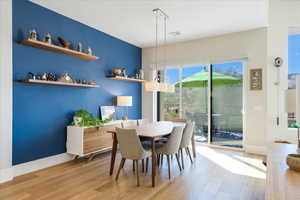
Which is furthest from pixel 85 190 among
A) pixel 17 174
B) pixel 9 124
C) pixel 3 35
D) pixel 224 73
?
pixel 224 73

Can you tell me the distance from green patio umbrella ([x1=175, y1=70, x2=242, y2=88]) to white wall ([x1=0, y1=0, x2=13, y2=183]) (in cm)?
412

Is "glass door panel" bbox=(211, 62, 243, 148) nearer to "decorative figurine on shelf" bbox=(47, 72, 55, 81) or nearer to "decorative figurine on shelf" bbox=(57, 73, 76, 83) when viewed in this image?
"decorative figurine on shelf" bbox=(57, 73, 76, 83)

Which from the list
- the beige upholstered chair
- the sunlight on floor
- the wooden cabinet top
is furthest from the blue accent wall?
the wooden cabinet top

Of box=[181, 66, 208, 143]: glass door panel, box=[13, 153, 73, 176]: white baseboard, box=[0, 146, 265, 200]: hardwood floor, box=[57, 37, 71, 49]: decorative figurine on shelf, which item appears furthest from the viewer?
box=[181, 66, 208, 143]: glass door panel

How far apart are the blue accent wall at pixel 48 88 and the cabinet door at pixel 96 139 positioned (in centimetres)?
55

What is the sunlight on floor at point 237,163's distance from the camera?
3254mm

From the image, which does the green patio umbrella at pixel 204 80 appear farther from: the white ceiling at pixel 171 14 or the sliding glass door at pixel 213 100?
the white ceiling at pixel 171 14

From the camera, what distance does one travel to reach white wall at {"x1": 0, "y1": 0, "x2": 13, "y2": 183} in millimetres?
2846

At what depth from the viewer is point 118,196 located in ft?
8.13

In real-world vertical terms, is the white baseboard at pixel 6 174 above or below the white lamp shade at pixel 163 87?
below

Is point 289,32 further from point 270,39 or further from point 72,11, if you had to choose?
point 72,11

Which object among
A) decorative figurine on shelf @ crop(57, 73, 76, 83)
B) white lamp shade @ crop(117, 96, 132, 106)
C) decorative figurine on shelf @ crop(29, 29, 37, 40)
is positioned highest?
decorative figurine on shelf @ crop(29, 29, 37, 40)

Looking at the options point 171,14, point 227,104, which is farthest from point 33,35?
point 227,104

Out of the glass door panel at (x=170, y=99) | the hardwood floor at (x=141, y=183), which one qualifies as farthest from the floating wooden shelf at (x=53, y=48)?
the glass door panel at (x=170, y=99)
